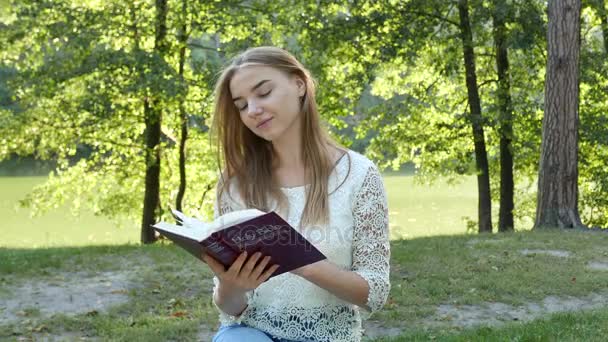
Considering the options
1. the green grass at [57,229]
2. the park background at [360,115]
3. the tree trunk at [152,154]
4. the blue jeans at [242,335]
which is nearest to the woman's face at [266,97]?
the blue jeans at [242,335]

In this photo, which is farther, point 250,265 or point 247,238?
point 250,265

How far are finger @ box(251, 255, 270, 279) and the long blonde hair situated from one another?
1.13 feet

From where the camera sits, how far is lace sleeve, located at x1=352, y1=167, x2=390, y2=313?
2.46 m

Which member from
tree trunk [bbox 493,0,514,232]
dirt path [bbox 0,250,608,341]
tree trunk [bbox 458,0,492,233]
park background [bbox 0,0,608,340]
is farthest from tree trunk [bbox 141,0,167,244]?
dirt path [bbox 0,250,608,341]

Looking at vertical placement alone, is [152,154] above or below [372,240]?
above

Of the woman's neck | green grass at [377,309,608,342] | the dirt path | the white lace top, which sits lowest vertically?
the dirt path

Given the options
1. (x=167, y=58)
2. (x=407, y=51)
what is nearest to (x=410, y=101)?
(x=407, y=51)

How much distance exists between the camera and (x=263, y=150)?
2771 mm

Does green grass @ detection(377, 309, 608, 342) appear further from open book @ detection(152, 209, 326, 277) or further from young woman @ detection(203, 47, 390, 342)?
open book @ detection(152, 209, 326, 277)

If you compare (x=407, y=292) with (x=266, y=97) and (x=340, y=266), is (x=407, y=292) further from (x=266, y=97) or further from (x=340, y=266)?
(x=266, y=97)

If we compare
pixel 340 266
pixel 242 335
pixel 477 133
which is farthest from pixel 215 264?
pixel 477 133

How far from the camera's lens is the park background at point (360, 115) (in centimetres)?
772

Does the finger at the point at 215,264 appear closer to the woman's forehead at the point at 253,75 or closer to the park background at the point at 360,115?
the woman's forehead at the point at 253,75

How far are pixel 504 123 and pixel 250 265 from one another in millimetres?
13884
